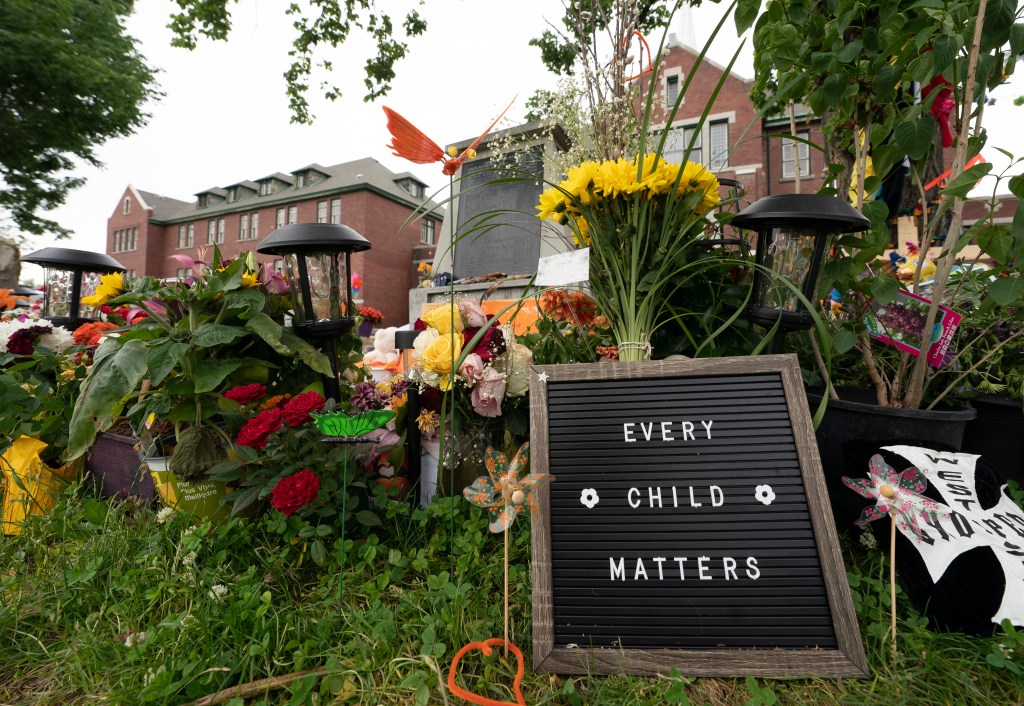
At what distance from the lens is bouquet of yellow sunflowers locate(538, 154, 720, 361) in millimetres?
1222

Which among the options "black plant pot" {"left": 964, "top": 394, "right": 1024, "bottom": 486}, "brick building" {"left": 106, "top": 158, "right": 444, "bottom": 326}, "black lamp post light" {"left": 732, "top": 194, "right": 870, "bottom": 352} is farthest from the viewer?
"brick building" {"left": 106, "top": 158, "right": 444, "bottom": 326}

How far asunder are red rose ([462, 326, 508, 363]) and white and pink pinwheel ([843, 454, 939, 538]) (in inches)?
35.3

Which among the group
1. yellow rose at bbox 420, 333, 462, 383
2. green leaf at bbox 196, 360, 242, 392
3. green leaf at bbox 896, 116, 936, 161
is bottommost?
green leaf at bbox 196, 360, 242, 392

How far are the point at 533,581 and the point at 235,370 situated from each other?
1076 mm

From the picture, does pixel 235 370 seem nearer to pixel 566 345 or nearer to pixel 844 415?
pixel 566 345

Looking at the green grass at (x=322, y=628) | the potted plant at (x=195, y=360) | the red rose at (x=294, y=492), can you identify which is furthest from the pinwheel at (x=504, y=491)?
the potted plant at (x=195, y=360)

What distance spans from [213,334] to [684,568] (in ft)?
4.24

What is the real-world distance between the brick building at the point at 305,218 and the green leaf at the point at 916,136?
17.4m

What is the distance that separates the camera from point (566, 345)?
1576 millimetres


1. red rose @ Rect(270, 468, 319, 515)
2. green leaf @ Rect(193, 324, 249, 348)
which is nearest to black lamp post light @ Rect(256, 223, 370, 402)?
green leaf @ Rect(193, 324, 249, 348)

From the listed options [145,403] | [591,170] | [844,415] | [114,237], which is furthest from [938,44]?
[114,237]

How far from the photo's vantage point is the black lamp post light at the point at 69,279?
2.26 metres

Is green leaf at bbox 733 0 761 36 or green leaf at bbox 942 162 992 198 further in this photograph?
green leaf at bbox 733 0 761 36

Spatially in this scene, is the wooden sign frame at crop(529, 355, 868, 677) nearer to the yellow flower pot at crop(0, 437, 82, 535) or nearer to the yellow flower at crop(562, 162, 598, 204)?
the yellow flower at crop(562, 162, 598, 204)
